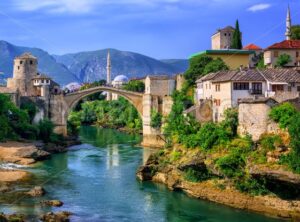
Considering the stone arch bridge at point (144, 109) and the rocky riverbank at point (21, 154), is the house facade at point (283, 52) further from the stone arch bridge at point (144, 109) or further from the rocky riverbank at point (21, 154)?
the rocky riverbank at point (21, 154)

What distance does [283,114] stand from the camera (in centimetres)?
3256

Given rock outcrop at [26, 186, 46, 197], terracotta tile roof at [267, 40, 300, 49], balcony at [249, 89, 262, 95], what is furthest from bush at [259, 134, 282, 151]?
terracotta tile roof at [267, 40, 300, 49]

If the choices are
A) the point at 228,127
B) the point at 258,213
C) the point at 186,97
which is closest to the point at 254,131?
the point at 228,127

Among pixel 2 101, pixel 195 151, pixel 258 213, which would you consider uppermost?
pixel 2 101

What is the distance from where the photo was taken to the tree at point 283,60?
50.4 meters

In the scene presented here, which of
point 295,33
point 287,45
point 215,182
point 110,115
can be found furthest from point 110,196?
point 110,115

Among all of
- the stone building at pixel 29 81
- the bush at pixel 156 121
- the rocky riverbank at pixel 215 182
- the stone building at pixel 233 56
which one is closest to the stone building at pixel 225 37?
the stone building at pixel 233 56

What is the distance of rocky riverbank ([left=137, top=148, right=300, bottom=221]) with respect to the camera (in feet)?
98.1

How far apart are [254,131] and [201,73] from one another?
2191 centimetres

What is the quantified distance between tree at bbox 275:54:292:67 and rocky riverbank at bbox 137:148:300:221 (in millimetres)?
16180

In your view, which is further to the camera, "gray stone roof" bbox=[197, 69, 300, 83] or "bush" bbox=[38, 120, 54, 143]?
"bush" bbox=[38, 120, 54, 143]

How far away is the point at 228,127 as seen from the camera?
3675 cm

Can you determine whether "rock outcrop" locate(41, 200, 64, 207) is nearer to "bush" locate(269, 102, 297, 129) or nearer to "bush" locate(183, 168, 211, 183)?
"bush" locate(183, 168, 211, 183)

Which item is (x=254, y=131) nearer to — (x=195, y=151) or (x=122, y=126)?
(x=195, y=151)
